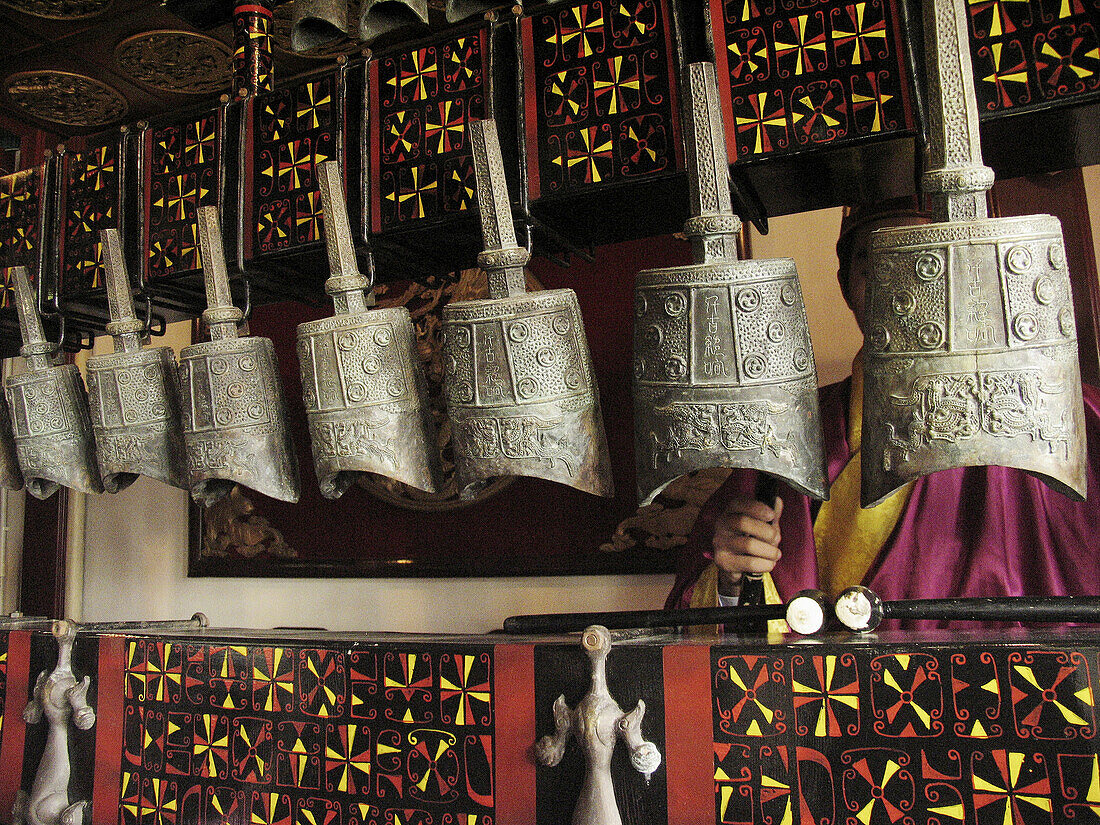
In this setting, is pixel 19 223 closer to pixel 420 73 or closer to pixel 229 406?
pixel 229 406

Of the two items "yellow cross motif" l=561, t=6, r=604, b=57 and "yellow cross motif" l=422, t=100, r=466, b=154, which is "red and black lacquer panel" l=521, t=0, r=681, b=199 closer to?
"yellow cross motif" l=561, t=6, r=604, b=57

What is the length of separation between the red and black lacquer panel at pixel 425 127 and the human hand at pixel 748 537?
0.85 metres

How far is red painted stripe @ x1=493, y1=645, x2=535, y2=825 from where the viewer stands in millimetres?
1383

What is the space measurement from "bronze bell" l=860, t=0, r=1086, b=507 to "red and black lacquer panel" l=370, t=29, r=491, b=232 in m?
0.80

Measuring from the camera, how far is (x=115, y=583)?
3840 millimetres

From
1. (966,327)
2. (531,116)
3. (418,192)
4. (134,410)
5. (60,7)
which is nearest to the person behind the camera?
(966,327)

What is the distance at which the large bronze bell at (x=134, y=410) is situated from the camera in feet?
5.65

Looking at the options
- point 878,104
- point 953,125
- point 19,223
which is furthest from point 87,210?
point 953,125

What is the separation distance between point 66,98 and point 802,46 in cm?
309

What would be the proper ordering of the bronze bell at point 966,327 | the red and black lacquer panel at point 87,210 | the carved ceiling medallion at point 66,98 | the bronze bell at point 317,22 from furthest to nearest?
1. the carved ceiling medallion at point 66,98
2. the red and black lacquer panel at point 87,210
3. the bronze bell at point 317,22
4. the bronze bell at point 966,327

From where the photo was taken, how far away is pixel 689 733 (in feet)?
4.28

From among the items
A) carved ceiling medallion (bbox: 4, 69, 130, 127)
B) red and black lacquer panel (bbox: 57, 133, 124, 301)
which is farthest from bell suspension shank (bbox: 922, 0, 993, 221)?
carved ceiling medallion (bbox: 4, 69, 130, 127)

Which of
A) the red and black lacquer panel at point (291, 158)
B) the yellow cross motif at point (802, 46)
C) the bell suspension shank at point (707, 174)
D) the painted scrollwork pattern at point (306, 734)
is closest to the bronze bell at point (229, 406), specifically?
the red and black lacquer panel at point (291, 158)

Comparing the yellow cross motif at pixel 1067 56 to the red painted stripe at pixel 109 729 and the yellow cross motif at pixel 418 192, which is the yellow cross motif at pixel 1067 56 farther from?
the red painted stripe at pixel 109 729
